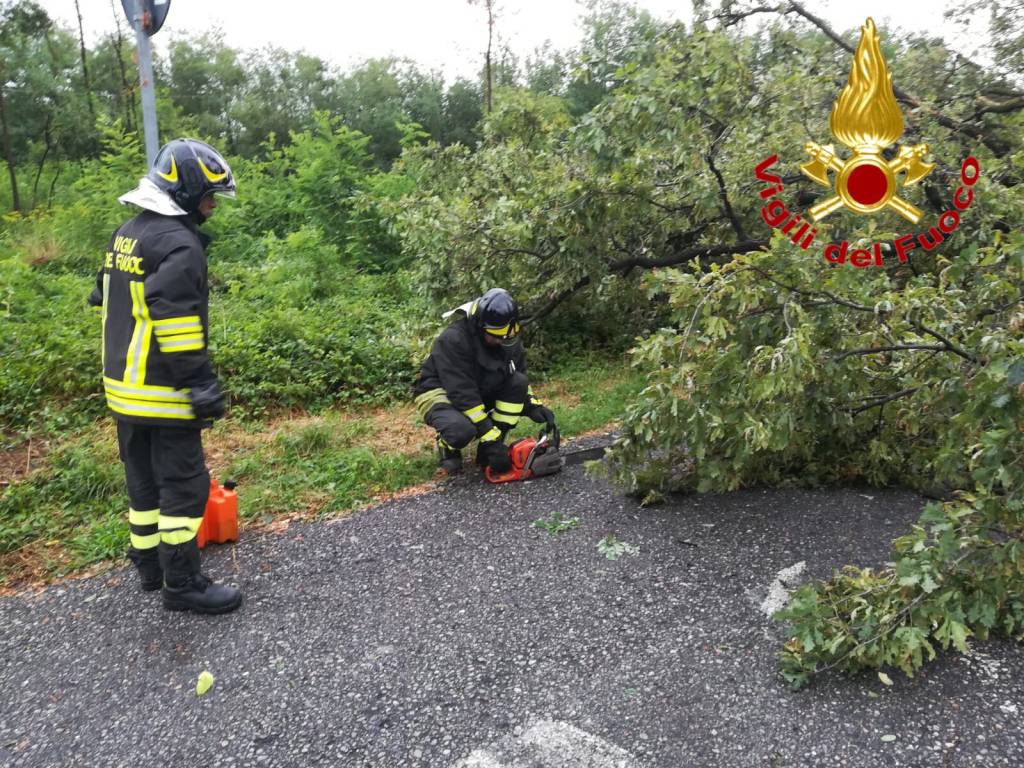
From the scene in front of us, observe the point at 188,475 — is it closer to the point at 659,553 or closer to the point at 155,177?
the point at 155,177

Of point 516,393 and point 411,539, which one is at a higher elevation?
point 516,393

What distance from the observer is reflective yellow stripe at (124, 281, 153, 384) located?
10.2ft

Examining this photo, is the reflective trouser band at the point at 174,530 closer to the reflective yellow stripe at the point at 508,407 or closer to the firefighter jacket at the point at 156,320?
the firefighter jacket at the point at 156,320

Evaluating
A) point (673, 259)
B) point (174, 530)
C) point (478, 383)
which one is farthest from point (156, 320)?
point (673, 259)

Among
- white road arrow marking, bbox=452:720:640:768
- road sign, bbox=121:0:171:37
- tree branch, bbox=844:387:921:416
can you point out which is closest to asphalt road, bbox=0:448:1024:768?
white road arrow marking, bbox=452:720:640:768

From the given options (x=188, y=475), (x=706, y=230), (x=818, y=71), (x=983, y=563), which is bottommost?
(x=983, y=563)

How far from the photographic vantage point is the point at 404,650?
10.1 feet

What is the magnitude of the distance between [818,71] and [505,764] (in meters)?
6.14

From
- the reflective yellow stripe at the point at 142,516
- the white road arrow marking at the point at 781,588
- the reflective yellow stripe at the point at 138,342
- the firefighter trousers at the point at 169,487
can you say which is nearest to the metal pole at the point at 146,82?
the reflective yellow stripe at the point at 138,342

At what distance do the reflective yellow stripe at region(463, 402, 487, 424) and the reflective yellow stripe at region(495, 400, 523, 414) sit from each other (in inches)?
9.3

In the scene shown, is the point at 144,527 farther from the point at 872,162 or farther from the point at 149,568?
the point at 872,162

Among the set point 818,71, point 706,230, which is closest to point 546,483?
point 706,230

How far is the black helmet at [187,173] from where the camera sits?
3.16 metres

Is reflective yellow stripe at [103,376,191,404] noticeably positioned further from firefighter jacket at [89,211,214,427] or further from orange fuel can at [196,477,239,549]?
orange fuel can at [196,477,239,549]
